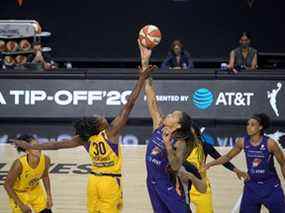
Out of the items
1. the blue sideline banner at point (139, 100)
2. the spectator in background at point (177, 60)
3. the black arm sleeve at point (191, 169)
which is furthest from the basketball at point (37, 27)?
the black arm sleeve at point (191, 169)

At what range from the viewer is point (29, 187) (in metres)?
7.76

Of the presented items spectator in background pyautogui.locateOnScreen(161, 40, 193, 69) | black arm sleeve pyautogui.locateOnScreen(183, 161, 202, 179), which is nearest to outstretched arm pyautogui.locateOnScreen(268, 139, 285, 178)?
black arm sleeve pyautogui.locateOnScreen(183, 161, 202, 179)

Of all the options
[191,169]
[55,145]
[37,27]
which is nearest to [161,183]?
[191,169]

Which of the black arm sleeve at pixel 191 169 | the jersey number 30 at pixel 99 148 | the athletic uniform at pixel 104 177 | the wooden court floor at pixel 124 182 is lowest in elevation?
the wooden court floor at pixel 124 182

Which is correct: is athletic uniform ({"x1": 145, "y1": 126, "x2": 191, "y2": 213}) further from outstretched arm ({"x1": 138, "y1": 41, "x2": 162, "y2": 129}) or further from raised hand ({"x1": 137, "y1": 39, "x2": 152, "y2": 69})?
raised hand ({"x1": 137, "y1": 39, "x2": 152, "y2": 69})

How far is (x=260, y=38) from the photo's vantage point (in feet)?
70.9

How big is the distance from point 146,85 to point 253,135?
1391 millimetres

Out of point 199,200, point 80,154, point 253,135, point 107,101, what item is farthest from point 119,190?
point 107,101

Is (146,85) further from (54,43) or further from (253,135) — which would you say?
(54,43)

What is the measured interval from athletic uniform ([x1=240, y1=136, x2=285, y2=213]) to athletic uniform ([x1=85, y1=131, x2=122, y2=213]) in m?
1.33

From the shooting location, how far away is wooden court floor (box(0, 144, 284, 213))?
10.1 metres

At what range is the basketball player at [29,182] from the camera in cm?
763

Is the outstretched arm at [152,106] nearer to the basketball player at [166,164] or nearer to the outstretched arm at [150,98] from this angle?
the outstretched arm at [150,98]

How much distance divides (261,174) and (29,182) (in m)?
2.30
